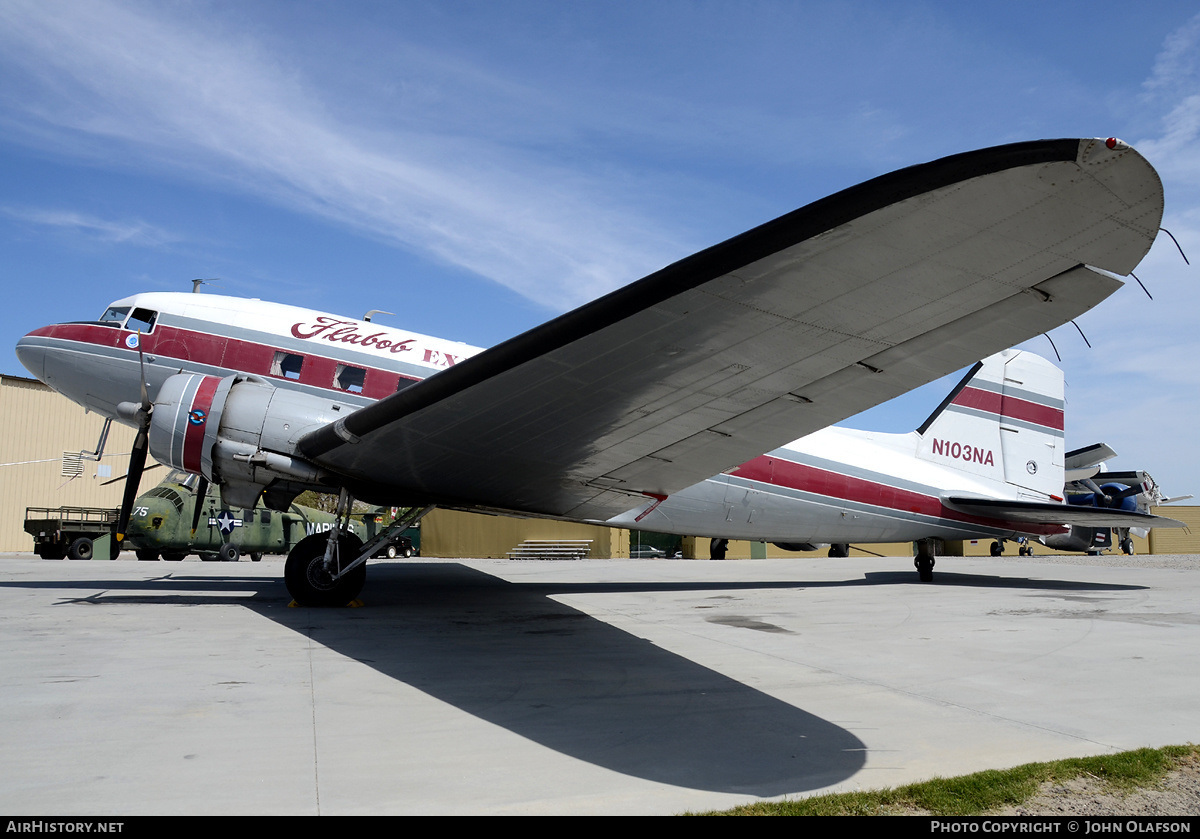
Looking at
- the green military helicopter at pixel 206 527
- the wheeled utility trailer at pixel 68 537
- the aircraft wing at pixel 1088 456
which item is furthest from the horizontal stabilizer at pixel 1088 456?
the wheeled utility trailer at pixel 68 537

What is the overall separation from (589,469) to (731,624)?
94.7 inches

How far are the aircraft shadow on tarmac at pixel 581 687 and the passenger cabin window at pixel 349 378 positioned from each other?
2.92 metres

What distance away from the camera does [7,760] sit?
3270 millimetres

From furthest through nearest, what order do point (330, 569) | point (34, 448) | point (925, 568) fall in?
point (34, 448), point (925, 568), point (330, 569)

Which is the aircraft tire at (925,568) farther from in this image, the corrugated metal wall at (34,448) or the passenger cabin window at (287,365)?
the corrugated metal wall at (34,448)

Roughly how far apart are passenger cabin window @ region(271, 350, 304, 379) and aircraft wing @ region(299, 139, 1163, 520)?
8.88ft

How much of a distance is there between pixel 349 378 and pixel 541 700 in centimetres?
678

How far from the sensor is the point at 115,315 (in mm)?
10406

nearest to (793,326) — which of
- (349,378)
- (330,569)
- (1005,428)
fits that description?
(330,569)

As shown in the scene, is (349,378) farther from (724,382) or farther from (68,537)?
(68,537)

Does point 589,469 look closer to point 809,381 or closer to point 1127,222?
point 809,381

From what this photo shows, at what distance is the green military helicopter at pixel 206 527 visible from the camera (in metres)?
21.8

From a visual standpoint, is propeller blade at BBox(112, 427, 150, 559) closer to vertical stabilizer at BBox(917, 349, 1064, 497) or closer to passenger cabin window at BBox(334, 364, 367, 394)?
passenger cabin window at BBox(334, 364, 367, 394)

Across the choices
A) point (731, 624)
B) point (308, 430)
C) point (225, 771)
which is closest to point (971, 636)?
point (731, 624)
